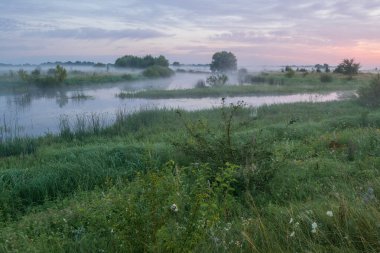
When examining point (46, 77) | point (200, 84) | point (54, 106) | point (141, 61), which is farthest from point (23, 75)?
point (141, 61)

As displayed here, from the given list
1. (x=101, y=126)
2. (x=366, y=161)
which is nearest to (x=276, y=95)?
(x=101, y=126)

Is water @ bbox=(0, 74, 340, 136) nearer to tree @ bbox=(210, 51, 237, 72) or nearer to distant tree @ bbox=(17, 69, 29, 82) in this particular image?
distant tree @ bbox=(17, 69, 29, 82)

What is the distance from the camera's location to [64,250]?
3.81 meters

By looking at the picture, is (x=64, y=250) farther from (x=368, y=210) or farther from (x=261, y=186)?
(x=261, y=186)

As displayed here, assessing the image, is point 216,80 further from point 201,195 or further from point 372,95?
point 201,195

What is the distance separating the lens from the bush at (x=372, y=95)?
20936 millimetres

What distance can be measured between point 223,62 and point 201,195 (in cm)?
6255

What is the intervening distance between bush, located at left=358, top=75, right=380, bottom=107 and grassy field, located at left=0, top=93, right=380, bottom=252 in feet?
27.7

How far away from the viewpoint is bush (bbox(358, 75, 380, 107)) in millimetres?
20936

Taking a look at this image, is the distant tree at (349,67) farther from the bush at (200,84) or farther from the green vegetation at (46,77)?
the green vegetation at (46,77)

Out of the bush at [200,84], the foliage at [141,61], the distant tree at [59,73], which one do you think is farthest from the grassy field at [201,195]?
the foliage at [141,61]

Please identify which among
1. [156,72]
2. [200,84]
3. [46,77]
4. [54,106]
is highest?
[156,72]

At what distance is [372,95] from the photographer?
835 inches

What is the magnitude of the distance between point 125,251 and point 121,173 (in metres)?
4.67
